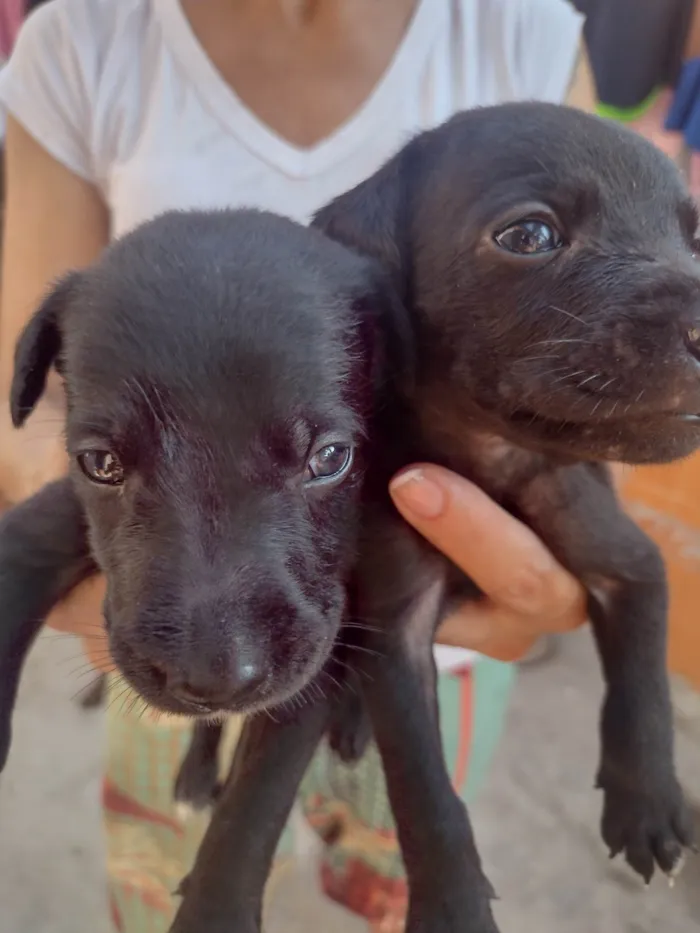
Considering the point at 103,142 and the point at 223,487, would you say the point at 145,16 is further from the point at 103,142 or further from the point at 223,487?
the point at 223,487

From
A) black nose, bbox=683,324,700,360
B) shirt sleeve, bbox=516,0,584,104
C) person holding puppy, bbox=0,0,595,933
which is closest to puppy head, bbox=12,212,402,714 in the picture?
black nose, bbox=683,324,700,360

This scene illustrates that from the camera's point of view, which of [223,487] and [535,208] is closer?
[223,487]

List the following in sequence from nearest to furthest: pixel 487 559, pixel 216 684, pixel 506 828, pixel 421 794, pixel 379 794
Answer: pixel 216 684
pixel 421 794
pixel 487 559
pixel 379 794
pixel 506 828

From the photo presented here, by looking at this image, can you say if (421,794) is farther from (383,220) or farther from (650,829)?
(383,220)

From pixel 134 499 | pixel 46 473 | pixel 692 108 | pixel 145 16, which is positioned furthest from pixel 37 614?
pixel 692 108

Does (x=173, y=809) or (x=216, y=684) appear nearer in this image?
(x=216, y=684)

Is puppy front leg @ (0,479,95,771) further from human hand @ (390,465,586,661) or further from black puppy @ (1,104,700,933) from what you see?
human hand @ (390,465,586,661)

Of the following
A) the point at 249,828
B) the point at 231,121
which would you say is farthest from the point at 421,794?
the point at 231,121
